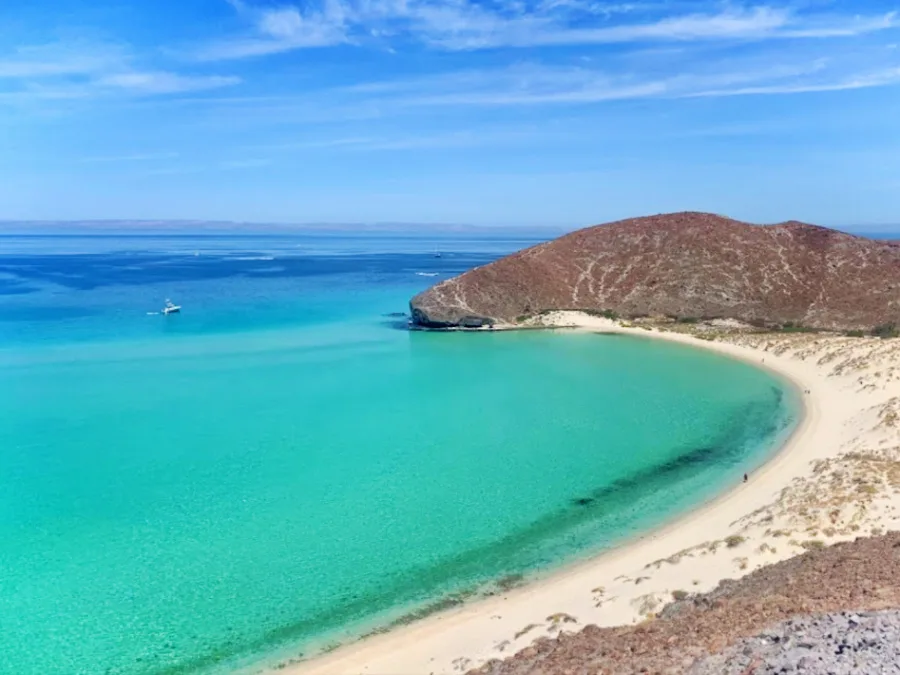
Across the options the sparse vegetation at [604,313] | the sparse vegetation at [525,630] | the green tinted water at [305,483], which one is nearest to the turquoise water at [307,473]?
the green tinted water at [305,483]

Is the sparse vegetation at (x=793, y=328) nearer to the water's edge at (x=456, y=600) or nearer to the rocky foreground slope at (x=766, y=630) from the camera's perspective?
the water's edge at (x=456, y=600)

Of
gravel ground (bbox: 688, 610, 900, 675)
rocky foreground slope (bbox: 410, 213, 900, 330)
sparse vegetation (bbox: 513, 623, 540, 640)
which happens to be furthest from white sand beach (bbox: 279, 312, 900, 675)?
rocky foreground slope (bbox: 410, 213, 900, 330)

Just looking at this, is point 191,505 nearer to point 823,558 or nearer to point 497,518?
point 497,518

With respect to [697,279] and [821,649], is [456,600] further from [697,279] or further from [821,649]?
[697,279]

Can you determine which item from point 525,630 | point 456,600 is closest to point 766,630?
point 525,630

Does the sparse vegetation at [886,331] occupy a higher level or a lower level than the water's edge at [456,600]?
higher
